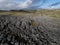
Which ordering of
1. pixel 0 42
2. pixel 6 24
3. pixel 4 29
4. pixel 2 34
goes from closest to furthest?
pixel 0 42 → pixel 2 34 → pixel 4 29 → pixel 6 24

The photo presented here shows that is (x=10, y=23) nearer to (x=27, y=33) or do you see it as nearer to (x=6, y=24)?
(x=6, y=24)

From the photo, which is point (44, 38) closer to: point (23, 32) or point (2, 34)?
point (23, 32)

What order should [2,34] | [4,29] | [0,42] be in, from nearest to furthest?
[0,42] < [2,34] < [4,29]

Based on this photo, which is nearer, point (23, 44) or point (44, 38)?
point (23, 44)

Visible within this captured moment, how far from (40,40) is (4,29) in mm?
3848

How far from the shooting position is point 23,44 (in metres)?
16.4

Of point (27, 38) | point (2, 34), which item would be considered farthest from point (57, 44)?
point (2, 34)

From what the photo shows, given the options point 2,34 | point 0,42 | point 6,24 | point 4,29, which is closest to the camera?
point 0,42

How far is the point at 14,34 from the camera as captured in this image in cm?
1762

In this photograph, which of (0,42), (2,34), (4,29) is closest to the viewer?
(0,42)

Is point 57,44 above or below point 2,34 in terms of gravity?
below

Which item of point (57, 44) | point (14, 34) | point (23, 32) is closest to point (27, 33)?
point (23, 32)

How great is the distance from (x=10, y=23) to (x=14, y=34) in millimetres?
3024

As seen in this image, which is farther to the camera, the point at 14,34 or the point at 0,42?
the point at 14,34
